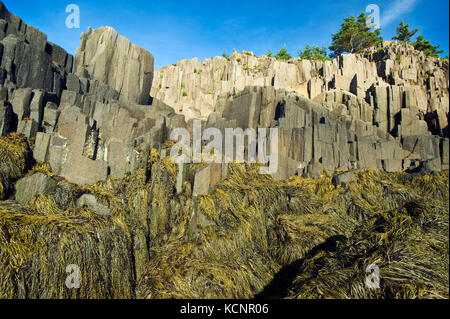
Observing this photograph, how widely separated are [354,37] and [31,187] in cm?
3566

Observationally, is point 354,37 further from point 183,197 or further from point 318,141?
point 183,197

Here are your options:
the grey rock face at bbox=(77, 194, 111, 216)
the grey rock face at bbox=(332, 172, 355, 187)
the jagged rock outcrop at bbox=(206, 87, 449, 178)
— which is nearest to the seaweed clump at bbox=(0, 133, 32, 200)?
the grey rock face at bbox=(77, 194, 111, 216)

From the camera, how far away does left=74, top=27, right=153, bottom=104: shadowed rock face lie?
1361 cm

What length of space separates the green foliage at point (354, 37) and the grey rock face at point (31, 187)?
113 ft

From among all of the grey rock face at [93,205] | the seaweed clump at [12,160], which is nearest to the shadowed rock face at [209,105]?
the seaweed clump at [12,160]

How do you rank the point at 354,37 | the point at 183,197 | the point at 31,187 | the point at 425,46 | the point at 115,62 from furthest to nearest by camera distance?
the point at 354,37, the point at 425,46, the point at 115,62, the point at 183,197, the point at 31,187

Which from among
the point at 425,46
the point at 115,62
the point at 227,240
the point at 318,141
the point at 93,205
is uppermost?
the point at 425,46

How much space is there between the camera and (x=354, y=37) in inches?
1271

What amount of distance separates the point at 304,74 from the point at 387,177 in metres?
13.8

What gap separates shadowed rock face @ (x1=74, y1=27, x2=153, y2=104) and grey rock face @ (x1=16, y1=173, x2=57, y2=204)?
7.65 metres

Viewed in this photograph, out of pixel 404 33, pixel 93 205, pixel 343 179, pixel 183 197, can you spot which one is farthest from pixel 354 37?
pixel 93 205

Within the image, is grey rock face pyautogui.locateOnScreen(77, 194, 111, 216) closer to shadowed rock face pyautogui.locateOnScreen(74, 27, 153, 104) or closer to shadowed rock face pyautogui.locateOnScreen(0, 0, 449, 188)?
shadowed rock face pyautogui.locateOnScreen(0, 0, 449, 188)
